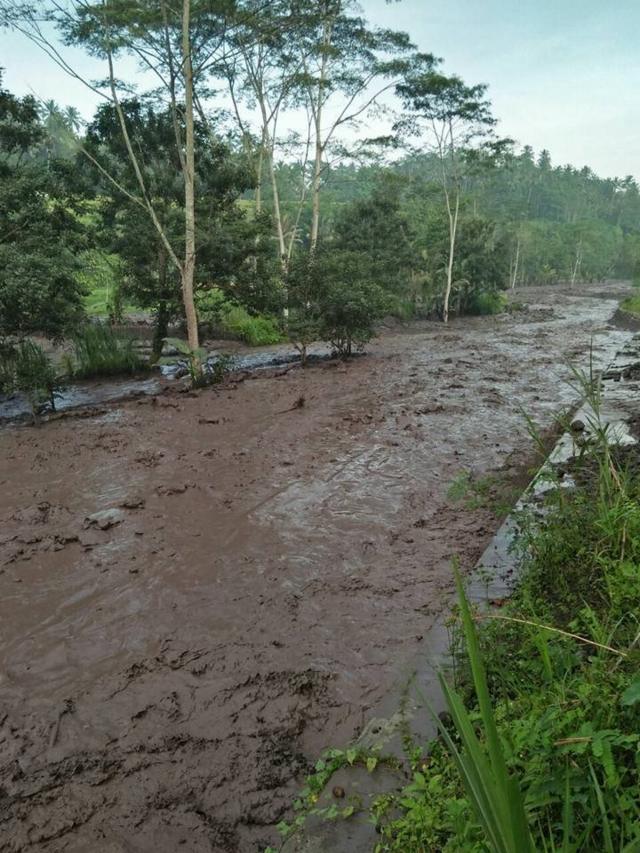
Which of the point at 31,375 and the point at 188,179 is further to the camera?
the point at 188,179

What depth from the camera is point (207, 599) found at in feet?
12.4

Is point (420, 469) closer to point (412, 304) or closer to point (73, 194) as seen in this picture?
point (73, 194)

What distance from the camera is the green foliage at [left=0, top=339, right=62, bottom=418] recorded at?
349 inches

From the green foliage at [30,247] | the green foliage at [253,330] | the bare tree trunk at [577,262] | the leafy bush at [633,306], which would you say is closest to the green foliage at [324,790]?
the green foliage at [30,247]

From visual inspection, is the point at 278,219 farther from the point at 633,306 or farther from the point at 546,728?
the point at 633,306

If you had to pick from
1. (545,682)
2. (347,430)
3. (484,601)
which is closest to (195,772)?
(545,682)

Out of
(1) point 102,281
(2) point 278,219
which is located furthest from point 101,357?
(1) point 102,281

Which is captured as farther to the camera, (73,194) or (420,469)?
(73,194)

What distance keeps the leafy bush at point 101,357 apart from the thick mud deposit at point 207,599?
160 inches

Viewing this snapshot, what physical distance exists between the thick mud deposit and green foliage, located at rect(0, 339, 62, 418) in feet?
2.37

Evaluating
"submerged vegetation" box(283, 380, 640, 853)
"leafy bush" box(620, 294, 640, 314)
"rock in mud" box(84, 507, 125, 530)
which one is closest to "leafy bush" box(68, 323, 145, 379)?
"rock in mud" box(84, 507, 125, 530)

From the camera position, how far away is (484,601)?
10.9 ft

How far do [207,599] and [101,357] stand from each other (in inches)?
401

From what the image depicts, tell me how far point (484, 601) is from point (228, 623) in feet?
5.43
